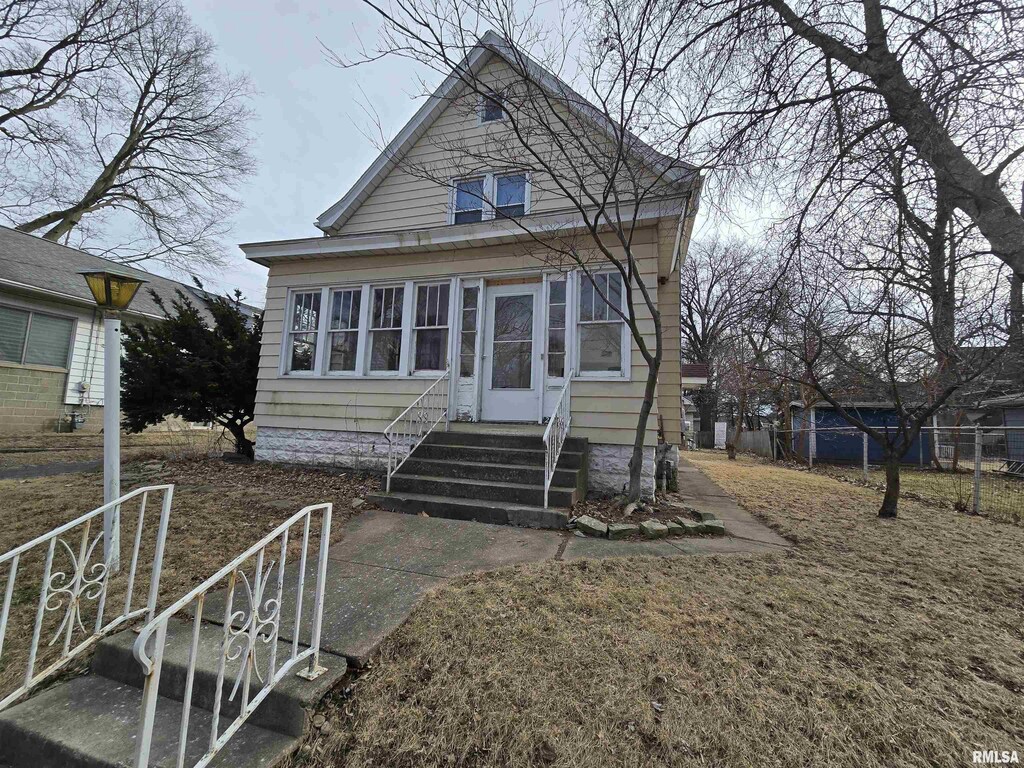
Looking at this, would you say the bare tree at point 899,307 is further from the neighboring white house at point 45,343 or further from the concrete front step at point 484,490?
the neighboring white house at point 45,343

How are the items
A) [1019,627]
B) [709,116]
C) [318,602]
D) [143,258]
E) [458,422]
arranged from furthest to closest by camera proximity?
1. [143,258]
2. [458,422]
3. [709,116]
4. [1019,627]
5. [318,602]

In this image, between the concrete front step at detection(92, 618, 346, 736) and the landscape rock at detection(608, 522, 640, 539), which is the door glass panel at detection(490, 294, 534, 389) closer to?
the landscape rock at detection(608, 522, 640, 539)

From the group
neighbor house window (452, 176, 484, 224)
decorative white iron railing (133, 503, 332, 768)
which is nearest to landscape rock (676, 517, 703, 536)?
decorative white iron railing (133, 503, 332, 768)

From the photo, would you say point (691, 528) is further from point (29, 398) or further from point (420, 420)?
point (29, 398)

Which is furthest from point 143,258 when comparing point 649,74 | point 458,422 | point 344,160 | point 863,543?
point 863,543

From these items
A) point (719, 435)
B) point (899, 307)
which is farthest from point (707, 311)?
point (899, 307)

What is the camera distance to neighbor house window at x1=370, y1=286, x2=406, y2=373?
22.4ft

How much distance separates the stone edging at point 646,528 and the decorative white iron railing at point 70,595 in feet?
10.7

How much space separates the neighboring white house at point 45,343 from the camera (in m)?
10.2

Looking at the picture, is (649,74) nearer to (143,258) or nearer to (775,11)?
(775,11)

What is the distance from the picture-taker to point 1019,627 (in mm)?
2535

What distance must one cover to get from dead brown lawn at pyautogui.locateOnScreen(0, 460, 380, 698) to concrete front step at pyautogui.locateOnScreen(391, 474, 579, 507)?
2.45ft

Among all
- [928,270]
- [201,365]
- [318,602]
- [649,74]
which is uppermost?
[649,74]

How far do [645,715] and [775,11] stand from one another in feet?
19.8
